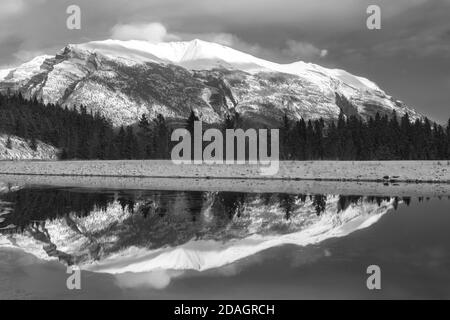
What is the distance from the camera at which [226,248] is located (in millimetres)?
25297

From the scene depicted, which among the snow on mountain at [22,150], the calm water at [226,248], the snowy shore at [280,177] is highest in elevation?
the snow on mountain at [22,150]

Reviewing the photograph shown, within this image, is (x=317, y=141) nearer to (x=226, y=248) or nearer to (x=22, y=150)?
(x=22, y=150)

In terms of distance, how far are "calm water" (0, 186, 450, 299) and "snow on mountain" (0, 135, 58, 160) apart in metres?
118

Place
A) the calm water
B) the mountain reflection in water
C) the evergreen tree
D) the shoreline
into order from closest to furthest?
the calm water < the mountain reflection in water < the shoreline < the evergreen tree

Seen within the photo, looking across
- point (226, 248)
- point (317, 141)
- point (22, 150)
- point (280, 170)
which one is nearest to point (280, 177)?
point (280, 170)

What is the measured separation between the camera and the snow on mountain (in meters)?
152

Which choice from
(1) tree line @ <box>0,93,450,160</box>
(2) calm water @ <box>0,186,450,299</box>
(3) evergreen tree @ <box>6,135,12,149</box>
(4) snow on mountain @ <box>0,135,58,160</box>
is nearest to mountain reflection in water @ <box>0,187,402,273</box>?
(2) calm water @ <box>0,186,450,299</box>

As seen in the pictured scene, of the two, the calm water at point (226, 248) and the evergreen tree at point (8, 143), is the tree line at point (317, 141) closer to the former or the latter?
the evergreen tree at point (8, 143)

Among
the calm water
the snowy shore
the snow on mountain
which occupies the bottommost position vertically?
the calm water

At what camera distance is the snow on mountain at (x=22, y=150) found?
152m

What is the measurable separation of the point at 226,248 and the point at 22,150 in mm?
151225

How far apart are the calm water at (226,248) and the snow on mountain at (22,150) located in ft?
387

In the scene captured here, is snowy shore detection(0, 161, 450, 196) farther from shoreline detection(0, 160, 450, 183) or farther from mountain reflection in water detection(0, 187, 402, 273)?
mountain reflection in water detection(0, 187, 402, 273)

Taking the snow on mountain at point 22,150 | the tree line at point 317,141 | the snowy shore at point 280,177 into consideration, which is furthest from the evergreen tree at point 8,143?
the snowy shore at point 280,177
